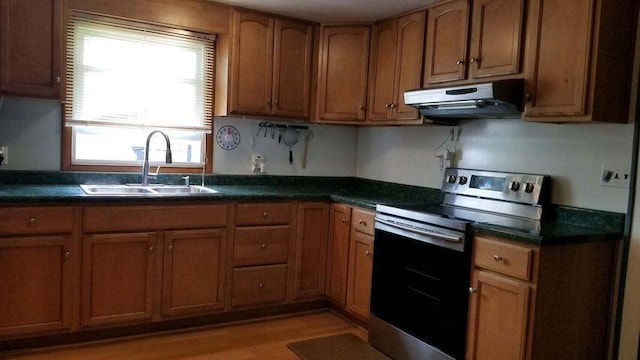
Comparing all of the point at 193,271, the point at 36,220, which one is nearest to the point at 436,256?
the point at 193,271

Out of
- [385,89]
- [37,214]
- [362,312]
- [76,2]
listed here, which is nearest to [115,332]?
[37,214]

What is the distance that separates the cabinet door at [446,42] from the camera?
2.89 meters

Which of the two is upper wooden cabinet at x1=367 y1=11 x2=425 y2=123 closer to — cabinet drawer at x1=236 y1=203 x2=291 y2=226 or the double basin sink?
cabinet drawer at x1=236 y1=203 x2=291 y2=226

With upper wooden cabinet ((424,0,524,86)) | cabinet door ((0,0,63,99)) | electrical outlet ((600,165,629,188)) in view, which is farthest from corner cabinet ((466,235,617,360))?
cabinet door ((0,0,63,99))

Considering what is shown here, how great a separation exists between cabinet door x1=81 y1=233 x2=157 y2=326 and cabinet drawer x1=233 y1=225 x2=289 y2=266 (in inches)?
21.5

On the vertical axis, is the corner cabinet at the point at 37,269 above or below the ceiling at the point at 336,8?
below

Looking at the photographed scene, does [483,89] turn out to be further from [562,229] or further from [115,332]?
[115,332]

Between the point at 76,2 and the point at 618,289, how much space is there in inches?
131

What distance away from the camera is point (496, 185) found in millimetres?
2895

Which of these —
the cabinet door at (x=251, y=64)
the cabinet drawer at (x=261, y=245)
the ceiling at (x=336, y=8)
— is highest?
the ceiling at (x=336, y=8)

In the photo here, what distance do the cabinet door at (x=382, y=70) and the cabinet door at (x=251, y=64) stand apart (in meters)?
0.74

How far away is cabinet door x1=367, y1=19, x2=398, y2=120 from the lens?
345 cm

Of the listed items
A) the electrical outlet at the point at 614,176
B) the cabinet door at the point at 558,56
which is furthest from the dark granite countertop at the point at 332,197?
the cabinet door at the point at 558,56

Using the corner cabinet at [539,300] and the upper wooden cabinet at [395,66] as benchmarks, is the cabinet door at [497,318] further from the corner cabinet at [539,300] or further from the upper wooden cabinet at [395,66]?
the upper wooden cabinet at [395,66]
